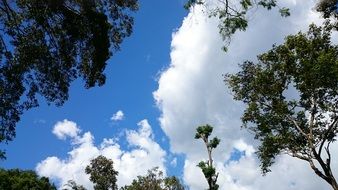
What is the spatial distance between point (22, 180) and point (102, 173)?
1041cm

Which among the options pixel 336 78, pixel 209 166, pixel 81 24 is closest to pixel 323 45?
pixel 336 78

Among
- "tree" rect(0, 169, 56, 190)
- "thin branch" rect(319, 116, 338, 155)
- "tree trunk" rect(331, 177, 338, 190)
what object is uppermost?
"tree" rect(0, 169, 56, 190)

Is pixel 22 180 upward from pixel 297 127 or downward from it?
upward

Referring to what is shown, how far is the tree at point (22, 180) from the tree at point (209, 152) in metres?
38.8

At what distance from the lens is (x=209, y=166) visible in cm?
3072

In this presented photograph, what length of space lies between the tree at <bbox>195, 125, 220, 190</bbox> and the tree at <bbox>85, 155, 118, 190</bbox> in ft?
112

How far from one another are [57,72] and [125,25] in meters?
4.06

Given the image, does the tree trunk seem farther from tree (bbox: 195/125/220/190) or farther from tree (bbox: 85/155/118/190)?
tree (bbox: 85/155/118/190)

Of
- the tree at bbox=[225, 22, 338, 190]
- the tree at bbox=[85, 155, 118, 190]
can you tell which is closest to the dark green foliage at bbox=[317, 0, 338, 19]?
the tree at bbox=[225, 22, 338, 190]

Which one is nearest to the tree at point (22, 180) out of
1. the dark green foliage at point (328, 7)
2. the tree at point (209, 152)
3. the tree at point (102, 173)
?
the tree at point (102, 173)

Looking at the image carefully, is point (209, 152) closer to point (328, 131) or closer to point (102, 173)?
point (328, 131)

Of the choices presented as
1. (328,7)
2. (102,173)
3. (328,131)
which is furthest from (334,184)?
(102,173)

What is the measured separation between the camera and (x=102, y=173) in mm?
66438

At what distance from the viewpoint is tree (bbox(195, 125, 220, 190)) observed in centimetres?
3033
